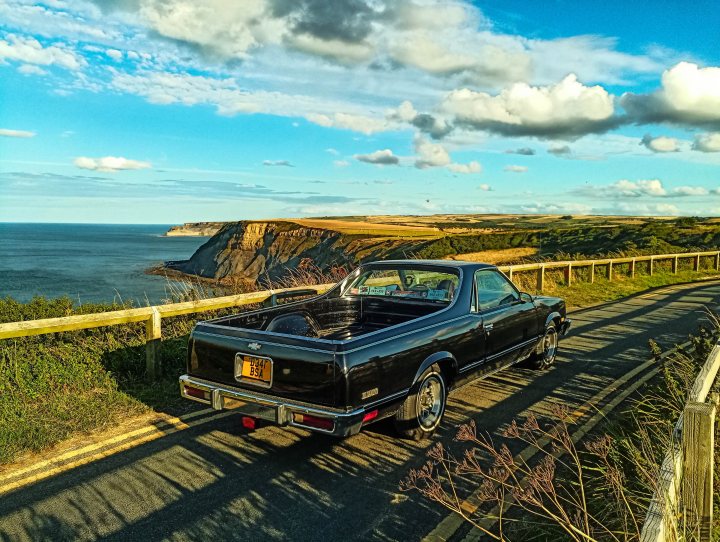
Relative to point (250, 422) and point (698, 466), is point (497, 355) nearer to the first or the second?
point (250, 422)

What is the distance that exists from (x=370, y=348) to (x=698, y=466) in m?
2.31

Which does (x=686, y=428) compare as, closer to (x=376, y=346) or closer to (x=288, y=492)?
(x=376, y=346)

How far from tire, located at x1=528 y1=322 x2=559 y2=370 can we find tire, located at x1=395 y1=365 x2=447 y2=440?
2.71 metres

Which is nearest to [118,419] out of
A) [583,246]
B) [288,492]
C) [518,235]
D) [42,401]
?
[42,401]

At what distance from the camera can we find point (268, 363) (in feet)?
14.7

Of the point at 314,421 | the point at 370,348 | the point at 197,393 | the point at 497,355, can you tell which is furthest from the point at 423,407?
the point at 197,393

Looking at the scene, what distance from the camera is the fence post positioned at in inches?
263

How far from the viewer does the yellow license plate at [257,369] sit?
4465mm

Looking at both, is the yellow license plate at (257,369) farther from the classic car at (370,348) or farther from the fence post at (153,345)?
the fence post at (153,345)

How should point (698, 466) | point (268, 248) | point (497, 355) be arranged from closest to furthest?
point (698, 466) < point (497, 355) < point (268, 248)

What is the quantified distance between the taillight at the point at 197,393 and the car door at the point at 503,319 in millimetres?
2968

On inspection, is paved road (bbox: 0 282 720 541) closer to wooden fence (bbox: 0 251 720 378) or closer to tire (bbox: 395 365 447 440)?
tire (bbox: 395 365 447 440)

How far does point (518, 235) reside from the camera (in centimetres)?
5384

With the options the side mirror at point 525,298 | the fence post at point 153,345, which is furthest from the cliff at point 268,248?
the fence post at point 153,345
